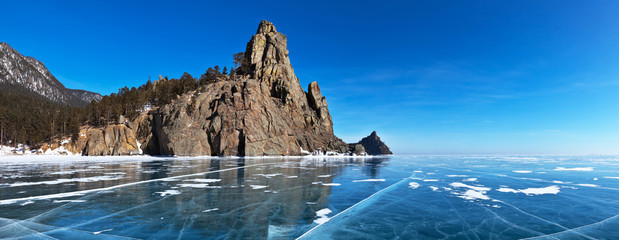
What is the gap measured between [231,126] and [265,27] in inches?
3208

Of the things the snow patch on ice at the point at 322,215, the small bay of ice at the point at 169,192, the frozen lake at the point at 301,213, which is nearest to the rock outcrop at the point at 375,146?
the frozen lake at the point at 301,213

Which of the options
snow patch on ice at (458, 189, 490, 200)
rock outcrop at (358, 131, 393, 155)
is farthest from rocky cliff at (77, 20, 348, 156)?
rock outcrop at (358, 131, 393, 155)

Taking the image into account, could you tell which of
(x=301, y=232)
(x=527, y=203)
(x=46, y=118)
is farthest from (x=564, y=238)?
(x=46, y=118)

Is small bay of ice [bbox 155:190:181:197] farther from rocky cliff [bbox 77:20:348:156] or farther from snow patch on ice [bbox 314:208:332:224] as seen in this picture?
rocky cliff [bbox 77:20:348:156]

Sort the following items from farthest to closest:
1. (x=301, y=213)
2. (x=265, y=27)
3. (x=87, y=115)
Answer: (x=265, y=27) < (x=87, y=115) < (x=301, y=213)

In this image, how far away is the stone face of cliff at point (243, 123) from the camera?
8056 centimetres

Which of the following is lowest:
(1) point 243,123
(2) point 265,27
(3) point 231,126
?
(3) point 231,126

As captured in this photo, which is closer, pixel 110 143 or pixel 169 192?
pixel 169 192

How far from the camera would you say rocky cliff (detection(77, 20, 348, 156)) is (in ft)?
265

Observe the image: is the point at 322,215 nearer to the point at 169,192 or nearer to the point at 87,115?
the point at 169,192

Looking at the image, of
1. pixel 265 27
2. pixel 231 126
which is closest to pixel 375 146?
pixel 265 27

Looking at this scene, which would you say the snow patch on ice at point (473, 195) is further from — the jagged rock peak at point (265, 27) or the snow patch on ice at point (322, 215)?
the jagged rock peak at point (265, 27)

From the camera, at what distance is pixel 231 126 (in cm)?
8231

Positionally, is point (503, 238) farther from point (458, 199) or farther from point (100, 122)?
point (100, 122)
